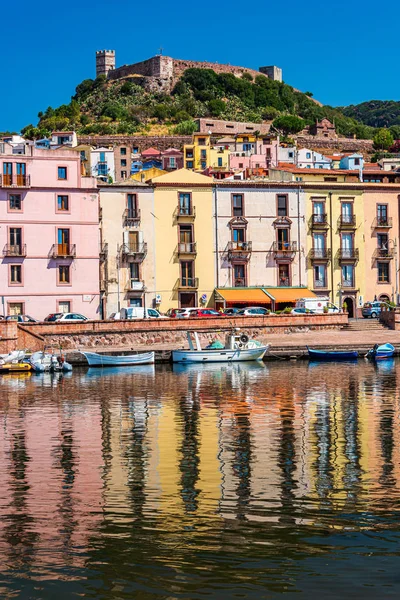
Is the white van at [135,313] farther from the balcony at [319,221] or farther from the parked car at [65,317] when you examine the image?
the balcony at [319,221]

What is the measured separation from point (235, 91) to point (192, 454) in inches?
6918

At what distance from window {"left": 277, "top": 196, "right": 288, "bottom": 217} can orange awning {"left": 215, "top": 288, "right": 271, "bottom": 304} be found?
6.31m

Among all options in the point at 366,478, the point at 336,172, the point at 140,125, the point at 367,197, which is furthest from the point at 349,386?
the point at 140,125

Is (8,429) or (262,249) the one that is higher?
(262,249)

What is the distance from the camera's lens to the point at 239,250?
68062 mm

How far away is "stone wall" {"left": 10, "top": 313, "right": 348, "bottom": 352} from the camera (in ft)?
184

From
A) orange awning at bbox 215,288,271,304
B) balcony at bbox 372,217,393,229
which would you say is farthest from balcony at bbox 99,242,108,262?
balcony at bbox 372,217,393,229

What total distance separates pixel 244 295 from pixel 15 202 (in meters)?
17.7

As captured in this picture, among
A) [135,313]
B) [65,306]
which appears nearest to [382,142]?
[65,306]

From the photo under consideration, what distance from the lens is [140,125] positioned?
549 ft

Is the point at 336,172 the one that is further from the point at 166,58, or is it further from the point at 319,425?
the point at 166,58

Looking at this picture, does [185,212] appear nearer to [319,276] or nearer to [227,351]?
[319,276]

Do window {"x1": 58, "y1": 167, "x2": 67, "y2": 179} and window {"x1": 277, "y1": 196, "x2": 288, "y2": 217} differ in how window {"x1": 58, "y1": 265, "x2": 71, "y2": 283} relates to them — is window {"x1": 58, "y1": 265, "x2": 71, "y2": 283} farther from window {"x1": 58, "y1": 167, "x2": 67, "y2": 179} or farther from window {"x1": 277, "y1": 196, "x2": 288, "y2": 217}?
window {"x1": 277, "y1": 196, "x2": 288, "y2": 217}

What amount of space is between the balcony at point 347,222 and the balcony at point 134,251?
1560 centimetres
